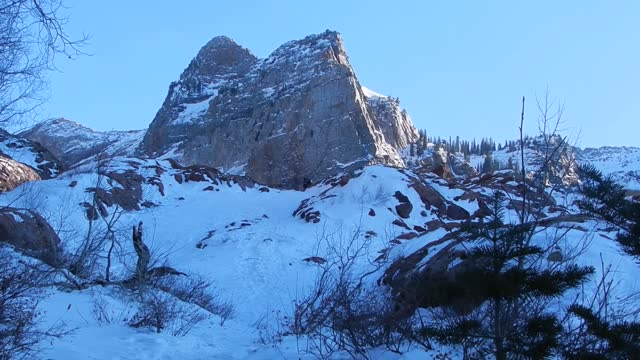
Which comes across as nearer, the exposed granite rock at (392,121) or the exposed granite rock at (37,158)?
the exposed granite rock at (37,158)

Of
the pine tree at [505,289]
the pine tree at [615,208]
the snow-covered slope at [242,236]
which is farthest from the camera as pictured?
the snow-covered slope at [242,236]

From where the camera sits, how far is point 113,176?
32.0 meters

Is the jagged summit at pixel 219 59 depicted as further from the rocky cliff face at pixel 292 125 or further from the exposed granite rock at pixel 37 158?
the exposed granite rock at pixel 37 158

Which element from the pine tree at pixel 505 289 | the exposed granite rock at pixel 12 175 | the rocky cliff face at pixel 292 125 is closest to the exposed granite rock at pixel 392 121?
the rocky cliff face at pixel 292 125

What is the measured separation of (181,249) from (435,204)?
44.8ft

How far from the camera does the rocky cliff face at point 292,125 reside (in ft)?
244

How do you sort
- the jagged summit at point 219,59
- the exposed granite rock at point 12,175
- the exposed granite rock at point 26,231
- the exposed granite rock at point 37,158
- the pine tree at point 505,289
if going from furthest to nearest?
1. the jagged summit at point 219,59
2. the exposed granite rock at point 37,158
3. the exposed granite rock at point 12,175
4. the exposed granite rock at point 26,231
5. the pine tree at point 505,289

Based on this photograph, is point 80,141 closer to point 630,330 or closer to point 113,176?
point 113,176

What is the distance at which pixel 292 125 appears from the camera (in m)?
78.3

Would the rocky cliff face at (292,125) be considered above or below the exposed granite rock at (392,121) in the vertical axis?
below

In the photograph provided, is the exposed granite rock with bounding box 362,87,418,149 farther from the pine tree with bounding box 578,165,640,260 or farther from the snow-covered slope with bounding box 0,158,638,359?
the pine tree with bounding box 578,165,640,260

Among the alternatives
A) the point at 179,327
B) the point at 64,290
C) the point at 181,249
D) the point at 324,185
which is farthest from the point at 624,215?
the point at 324,185

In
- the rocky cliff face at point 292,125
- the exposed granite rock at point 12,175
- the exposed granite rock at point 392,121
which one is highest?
the exposed granite rock at point 392,121

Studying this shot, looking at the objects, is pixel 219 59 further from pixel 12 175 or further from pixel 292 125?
pixel 12 175
